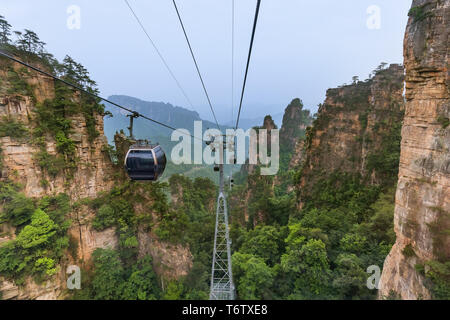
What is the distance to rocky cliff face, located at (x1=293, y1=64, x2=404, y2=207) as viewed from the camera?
1498 cm

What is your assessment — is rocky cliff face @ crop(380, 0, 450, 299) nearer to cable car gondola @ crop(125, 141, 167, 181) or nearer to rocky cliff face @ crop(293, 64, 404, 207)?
cable car gondola @ crop(125, 141, 167, 181)

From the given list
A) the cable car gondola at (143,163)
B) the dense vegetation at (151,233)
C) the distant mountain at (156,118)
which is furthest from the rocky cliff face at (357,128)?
the distant mountain at (156,118)

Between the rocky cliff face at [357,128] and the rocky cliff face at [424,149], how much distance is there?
9.91 metres

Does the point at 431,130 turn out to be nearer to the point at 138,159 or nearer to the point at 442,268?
the point at 442,268

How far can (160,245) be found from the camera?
11938mm

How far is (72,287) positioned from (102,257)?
1.88m

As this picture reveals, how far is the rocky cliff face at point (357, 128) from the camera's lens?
15.0 meters

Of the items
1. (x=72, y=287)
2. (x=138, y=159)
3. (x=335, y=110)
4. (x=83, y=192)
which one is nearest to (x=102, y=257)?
(x=72, y=287)

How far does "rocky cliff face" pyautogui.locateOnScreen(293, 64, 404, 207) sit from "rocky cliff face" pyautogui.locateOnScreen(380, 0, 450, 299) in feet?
32.5

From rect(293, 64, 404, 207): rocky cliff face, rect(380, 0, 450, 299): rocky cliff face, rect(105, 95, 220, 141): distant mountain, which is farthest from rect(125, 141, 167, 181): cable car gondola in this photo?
rect(105, 95, 220, 141): distant mountain

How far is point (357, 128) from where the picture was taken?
17000 millimetres

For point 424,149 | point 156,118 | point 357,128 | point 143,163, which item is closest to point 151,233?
point 143,163

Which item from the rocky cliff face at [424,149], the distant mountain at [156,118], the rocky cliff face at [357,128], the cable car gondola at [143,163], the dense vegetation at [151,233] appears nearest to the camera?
the cable car gondola at [143,163]

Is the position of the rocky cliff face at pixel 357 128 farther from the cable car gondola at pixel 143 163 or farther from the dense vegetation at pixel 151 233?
the cable car gondola at pixel 143 163
